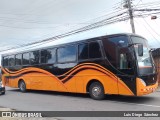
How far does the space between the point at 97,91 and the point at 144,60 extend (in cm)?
273

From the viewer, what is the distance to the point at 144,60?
1233 centimetres

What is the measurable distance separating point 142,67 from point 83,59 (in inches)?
128

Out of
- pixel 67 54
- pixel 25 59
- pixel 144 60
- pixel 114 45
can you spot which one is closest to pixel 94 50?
→ pixel 114 45

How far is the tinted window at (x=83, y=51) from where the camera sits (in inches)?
548

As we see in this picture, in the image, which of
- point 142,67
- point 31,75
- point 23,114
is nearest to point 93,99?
point 142,67

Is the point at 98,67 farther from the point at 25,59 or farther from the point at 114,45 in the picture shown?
the point at 25,59

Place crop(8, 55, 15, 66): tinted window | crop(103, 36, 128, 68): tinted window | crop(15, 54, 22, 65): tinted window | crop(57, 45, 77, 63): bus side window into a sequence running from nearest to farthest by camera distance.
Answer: crop(103, 36, 128, 68): tinted window, crop(57, 45, 77, 63): bus side window, crop(15, 54, 22, 65): tinted window, crop(8, 55, 15, 66): tinted window

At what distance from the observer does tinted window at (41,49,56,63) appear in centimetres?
1612

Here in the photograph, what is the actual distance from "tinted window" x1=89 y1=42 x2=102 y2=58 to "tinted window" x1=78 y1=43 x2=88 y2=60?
0.30m

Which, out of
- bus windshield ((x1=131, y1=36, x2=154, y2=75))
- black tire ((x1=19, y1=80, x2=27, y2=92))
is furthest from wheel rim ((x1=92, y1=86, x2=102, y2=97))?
black tire ((x1=19, y1=80, x2=27, y2=92))

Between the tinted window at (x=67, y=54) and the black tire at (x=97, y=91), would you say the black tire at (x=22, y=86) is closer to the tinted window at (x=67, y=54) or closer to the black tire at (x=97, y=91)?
the tinted window at (x=67, y=54)

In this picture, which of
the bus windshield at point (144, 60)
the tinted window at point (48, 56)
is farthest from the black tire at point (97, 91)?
the tinted window at point (48, 56)

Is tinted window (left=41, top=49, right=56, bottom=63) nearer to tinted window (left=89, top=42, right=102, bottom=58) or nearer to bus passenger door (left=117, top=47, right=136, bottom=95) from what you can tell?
tinted window (left=89, top=42, right=102, bottom=58)

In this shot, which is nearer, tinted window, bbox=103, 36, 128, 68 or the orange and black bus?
the orange and black bus
